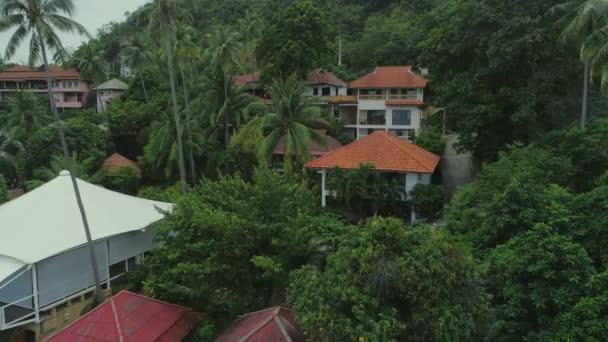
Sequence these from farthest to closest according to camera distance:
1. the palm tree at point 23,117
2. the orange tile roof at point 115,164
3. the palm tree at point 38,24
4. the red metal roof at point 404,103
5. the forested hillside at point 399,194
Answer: the palm tree at point 23,117, the red metal roof at point 404,103, the orange tile roof at point 115,164, the palm tree at point 38,24, the forested hillside at point 399,194

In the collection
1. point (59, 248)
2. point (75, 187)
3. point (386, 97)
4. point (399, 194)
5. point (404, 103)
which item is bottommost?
point (59, 248)

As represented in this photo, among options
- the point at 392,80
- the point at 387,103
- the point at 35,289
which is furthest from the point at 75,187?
the point at 392,80

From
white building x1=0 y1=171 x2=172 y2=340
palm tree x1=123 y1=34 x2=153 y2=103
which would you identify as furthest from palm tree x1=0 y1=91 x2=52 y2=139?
white building x1=0 y1=171 x2=172 y2=340

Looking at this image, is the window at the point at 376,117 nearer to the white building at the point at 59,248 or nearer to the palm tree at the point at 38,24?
the white building at the point at 59,248

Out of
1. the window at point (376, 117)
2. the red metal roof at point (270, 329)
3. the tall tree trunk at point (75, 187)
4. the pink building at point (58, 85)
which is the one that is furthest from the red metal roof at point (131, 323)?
the pink building at point (58, 85)

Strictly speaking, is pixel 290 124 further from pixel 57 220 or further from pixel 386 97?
pixel 386 97

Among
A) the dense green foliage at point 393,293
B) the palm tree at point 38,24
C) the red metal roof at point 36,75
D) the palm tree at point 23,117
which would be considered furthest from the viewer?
the red metal roof at point 36,75

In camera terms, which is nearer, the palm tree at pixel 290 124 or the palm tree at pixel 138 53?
the palm tree at pixel 290 124
